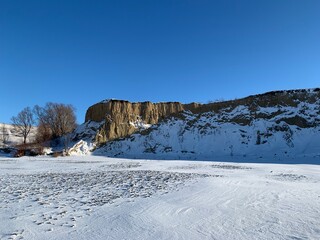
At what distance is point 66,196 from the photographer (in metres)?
10.1

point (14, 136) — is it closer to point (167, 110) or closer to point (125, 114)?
point (125, 114)

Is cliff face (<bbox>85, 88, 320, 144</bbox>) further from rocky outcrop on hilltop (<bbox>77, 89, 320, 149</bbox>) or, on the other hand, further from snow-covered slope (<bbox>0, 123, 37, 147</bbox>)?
snow-covered slope (<bbox>0, 123, 37, 147</bbox>)

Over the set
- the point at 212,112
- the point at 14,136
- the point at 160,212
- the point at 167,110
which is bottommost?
the point at 160,212

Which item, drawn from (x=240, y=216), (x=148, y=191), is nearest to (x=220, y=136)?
(x=148, y=191)

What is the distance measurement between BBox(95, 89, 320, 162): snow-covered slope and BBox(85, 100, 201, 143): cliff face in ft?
12.6

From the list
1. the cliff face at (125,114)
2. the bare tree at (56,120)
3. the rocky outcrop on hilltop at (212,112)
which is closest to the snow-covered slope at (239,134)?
the rocky outcrop on hilltop at (212,112)

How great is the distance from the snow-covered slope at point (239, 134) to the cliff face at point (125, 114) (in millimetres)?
3851

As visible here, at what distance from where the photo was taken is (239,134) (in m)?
43.7

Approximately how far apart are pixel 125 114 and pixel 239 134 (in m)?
24.7

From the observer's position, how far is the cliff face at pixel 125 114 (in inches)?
2116

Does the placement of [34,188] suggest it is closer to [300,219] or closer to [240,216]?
Result: [240,216]

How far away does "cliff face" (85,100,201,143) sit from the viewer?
5375cm

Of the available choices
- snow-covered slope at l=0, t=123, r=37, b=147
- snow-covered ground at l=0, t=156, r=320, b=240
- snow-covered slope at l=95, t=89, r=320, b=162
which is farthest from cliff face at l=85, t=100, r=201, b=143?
snow-covered ground at l=0, t=156, r=320, b=240

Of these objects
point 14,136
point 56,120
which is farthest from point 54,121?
point 14,136
